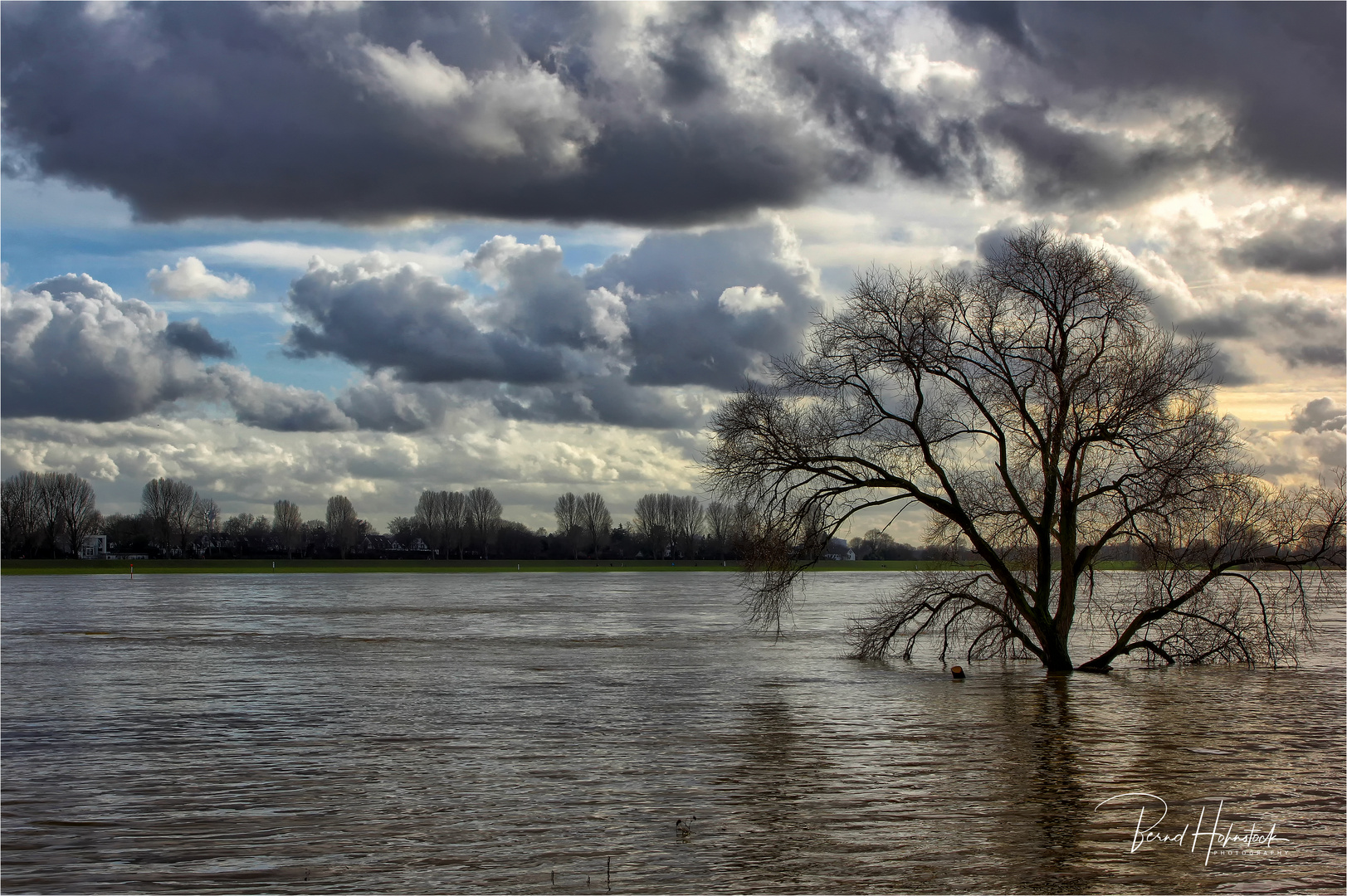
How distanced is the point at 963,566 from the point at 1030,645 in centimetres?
315

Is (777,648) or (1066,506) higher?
(1066,506)

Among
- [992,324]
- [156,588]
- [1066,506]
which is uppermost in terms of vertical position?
[992,324]

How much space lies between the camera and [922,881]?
13359mm

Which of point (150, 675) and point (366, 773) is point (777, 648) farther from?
point (366, 773)

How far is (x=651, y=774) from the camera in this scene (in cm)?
2016

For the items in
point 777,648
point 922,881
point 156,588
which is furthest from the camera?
point 156,588

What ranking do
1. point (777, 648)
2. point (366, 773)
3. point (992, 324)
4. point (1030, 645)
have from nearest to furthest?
point (366, 773) < point (992, 324) < point (1030, 645) < point (777, 648)

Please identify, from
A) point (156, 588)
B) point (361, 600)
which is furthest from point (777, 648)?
point (156, 588)
